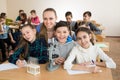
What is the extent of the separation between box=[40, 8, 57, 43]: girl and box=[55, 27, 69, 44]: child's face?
7.0 inches

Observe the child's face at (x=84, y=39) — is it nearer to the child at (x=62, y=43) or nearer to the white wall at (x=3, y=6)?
the child at (x=62, y=43)

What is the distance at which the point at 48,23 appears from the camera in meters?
2.51

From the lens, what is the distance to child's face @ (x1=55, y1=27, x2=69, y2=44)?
2.33m

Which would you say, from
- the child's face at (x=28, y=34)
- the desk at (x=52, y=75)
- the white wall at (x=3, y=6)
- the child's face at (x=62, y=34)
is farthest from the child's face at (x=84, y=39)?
the white wall at (x=3, y=6)

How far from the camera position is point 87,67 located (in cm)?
201

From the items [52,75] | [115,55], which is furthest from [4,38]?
[52,75]

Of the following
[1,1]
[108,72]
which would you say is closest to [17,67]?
[108,72]

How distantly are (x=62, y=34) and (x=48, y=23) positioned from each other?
286 mm

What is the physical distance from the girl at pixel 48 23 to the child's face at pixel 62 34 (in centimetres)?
Result: 18

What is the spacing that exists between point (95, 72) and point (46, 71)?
18.6 inches

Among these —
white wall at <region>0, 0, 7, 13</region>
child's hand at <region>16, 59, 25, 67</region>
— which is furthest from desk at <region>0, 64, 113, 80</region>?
white wall at <region>0, 0, 7, 13</region>

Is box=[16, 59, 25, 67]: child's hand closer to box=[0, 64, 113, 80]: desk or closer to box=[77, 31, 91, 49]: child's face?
box=[0, 64, 113, 80]: desk

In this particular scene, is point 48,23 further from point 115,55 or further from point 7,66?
point 115,55

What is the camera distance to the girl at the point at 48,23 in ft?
8.21
